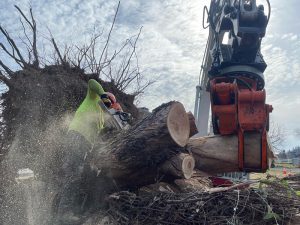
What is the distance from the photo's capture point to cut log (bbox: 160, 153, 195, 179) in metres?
3.80

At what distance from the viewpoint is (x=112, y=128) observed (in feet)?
14.3

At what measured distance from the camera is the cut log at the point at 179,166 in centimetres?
380

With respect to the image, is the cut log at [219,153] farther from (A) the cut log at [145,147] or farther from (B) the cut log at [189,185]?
(A) the cut log at [145,147]

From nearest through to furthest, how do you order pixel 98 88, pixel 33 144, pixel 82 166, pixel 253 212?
pixel 253 212, pixel 82 166, pixel 98 88, pixel 33 144

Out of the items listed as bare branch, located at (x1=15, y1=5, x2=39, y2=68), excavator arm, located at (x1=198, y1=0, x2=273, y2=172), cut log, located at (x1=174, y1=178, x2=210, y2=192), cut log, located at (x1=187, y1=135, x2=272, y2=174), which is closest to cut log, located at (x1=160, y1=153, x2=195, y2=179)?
cut log, located at (x1=174, y1=178, x2=210, y2=192)

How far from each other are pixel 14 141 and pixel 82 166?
2.28 m

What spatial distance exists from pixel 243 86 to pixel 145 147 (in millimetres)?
1309

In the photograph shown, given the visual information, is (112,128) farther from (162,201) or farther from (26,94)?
(26,94)

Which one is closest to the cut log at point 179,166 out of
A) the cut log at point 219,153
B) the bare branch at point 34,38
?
the cut log at point 219,153

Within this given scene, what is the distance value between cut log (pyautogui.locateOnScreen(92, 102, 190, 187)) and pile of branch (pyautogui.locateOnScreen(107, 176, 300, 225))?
1.77ft

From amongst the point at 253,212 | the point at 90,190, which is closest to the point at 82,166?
the point at 90,190

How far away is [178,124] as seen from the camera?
3846 millimetres

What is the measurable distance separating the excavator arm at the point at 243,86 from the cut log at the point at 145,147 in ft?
1.49

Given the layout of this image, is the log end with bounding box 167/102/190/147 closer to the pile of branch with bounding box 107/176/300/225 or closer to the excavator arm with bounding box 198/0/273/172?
the excavator arm with bounding box 198/0/273/172
